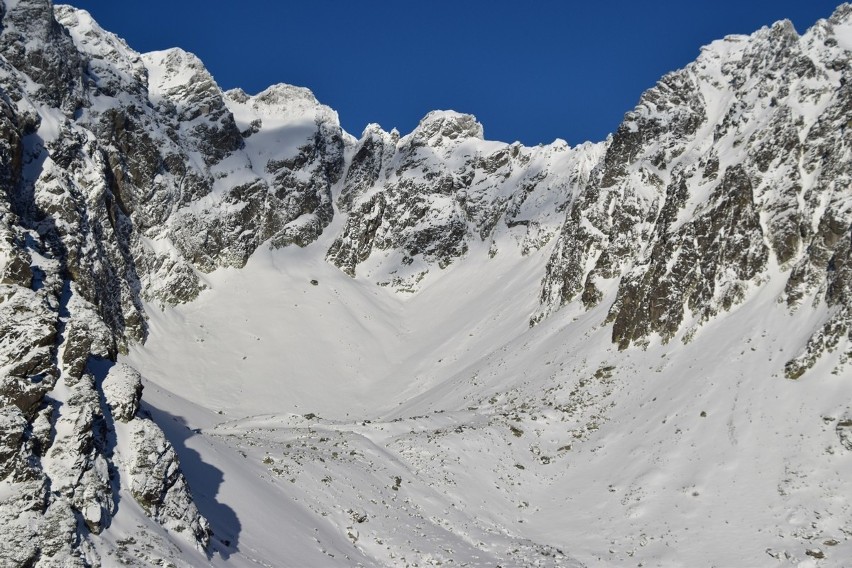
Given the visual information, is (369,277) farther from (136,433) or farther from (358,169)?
(136,433)

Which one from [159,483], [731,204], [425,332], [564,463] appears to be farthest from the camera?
[425,332]

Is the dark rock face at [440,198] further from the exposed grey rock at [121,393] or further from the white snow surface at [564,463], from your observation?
the exposed grey rock at [121,393]

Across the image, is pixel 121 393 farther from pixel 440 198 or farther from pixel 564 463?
pixel 440 198

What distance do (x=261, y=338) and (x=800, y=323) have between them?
6459 cm

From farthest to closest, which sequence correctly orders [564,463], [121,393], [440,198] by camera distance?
[440,198], [564,463], [121,393]

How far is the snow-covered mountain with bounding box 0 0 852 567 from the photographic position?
19.8 metres

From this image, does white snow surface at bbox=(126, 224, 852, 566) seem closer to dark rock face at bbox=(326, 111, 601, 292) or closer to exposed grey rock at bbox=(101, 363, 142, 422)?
exposed grey rock at bbox=(101, 363, 142, 422)

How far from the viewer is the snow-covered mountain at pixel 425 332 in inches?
781

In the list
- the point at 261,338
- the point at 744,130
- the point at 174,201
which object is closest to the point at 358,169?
the point at 174,201

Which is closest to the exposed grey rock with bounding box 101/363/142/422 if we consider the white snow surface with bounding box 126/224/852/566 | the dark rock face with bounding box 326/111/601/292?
the white snow surface with bounding box 126/224/852/566

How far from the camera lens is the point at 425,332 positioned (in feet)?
311

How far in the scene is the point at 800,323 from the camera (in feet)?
133

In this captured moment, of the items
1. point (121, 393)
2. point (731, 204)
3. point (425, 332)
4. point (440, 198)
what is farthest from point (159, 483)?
point (440, 198)

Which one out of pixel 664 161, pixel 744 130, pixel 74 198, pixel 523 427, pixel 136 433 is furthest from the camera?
pixel 664 161
